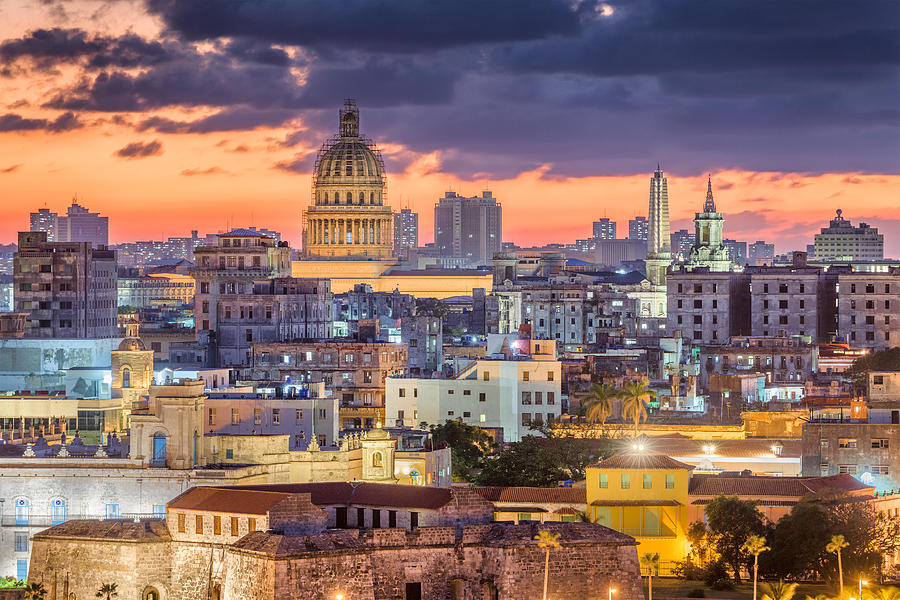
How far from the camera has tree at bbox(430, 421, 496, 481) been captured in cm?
11144

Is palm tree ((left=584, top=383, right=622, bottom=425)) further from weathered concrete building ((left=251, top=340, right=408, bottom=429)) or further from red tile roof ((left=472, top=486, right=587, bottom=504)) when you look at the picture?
red tile roof ((left=472, top=486, right=587, bottom=504))

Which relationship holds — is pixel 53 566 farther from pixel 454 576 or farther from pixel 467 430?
pixel 467 430

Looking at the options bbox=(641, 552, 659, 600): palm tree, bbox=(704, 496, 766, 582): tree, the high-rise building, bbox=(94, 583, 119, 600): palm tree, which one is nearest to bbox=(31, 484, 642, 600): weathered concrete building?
bbox=(94, 583, 119, 600): palm tree

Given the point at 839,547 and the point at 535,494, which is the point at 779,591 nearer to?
the point at 839,547

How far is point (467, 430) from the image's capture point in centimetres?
11906

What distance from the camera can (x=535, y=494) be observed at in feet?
303

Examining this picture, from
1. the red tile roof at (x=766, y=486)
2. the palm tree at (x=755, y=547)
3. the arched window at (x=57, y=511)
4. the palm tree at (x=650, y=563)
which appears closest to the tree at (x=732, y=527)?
the palm tree at (x=755, y=547)

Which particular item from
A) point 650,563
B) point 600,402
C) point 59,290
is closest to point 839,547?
point 650,563

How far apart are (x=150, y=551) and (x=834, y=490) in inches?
1179

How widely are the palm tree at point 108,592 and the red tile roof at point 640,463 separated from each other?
22158mm

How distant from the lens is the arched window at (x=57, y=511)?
9256cm

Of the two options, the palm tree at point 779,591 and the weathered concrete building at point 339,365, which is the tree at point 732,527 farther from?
the weathered concrete building at point 339,365

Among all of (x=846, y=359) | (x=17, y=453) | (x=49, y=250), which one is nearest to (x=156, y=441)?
(x=17, y=453)

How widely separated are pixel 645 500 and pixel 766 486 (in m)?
6.26
